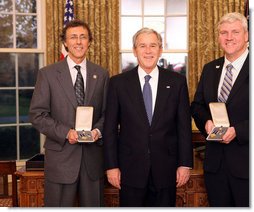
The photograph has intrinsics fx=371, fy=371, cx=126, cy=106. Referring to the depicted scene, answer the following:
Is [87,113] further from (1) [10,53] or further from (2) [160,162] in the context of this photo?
(1) [10,53]

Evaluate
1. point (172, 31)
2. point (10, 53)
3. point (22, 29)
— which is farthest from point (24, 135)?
point (172, 31)

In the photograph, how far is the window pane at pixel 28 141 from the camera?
563cm

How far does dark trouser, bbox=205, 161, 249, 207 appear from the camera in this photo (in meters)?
1.97

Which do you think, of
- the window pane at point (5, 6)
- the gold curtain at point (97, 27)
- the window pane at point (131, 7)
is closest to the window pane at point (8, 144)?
the gold curtain at point (97, 27)

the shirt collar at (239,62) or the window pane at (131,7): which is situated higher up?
the window pane at (131,7)

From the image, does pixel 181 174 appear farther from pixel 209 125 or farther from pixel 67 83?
pixel 67 83

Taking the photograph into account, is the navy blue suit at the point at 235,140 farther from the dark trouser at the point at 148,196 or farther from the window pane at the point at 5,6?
the window pane at the point at 5,6

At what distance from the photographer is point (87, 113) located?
2.03 meters

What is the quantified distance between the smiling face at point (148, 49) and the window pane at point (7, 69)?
3862 millimetres

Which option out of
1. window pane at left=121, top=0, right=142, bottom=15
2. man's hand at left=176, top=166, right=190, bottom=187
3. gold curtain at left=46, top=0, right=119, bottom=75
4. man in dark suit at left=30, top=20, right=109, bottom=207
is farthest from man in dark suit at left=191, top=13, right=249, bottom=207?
window pane at left=121, top=0, right=142, bottom=15

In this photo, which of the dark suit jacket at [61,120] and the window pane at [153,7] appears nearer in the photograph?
the dark suit jacket at [61,120]

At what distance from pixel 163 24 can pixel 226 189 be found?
4586 mm

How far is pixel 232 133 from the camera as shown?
191cm

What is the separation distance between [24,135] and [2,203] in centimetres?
151
